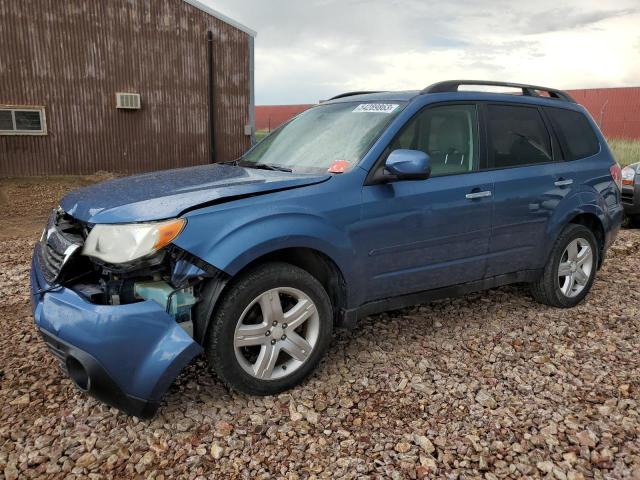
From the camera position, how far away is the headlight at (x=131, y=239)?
2596 millimetres

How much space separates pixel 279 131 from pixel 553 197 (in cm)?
229

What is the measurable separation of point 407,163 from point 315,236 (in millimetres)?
743

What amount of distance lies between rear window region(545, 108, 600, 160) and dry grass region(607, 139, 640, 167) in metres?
14.8

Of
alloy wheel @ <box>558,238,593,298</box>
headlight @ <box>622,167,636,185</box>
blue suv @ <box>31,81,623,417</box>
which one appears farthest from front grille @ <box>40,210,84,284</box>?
headlight @ <box>622,167,636,185</box>

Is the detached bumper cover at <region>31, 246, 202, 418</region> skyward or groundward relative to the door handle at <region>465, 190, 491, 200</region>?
groundward

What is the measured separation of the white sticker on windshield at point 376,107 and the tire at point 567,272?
1.87m

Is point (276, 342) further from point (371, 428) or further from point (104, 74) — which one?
point (104, 74)

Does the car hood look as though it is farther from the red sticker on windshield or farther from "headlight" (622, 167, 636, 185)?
"headlight" (622, 167, 636, 185)

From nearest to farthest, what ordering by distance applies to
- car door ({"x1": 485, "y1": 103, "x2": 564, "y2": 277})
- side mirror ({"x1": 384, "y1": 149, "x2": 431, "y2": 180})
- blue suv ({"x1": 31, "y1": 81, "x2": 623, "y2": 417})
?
blue suv ({"x1": 31, "y1": 81, "x2": 623, "y2": 417}) → side mirror ({"x1": 384, "y1": 149, "x2": 431, "y2": 180}) → car door ({"x1": 485, "y1": 103, "x2": 564, "y2": 277})

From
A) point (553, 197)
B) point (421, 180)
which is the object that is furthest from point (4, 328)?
point (553, 197)

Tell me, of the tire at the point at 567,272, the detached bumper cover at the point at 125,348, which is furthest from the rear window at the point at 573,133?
the detached bumper cover at the point at 125,348

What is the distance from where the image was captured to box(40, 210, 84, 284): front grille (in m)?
2.78

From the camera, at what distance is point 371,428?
2.79 metres

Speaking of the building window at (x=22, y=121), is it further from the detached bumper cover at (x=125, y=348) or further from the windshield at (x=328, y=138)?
the detached bumper cover at (x=125, y=348)
